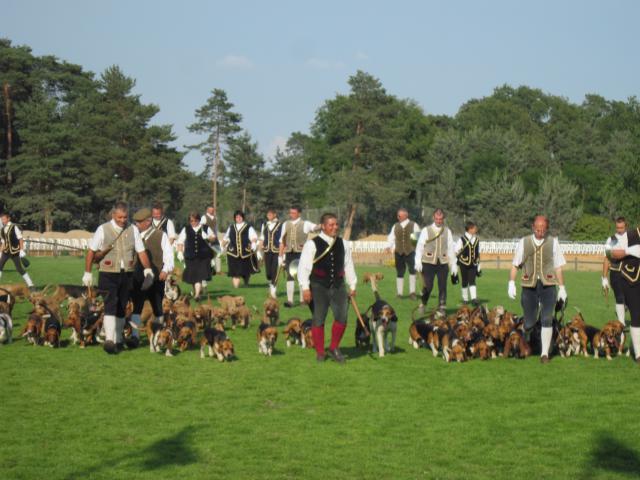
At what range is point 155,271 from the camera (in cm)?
1488

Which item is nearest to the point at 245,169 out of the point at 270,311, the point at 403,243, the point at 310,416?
the point at 403,243

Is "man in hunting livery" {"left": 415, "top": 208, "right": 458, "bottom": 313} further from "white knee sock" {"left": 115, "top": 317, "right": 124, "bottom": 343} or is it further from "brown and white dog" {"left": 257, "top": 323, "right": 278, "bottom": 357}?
"white knee sock" {"left": 115, "top": 317, "right": 124, "bottom": 343}

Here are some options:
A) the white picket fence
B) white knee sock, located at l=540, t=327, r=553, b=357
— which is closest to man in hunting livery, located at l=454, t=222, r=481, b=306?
white knee sock, located at l=540, t=327, r=553, b=357

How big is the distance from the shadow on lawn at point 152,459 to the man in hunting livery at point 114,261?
197 inches

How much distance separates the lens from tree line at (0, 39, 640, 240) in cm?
6266

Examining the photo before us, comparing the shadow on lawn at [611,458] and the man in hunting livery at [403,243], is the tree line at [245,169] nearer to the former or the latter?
the man in hunting livery at [403,243]

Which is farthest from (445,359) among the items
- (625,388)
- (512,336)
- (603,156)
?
(603,156)

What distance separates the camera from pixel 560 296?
40.9 ft

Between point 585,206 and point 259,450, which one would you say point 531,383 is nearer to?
point 259,450

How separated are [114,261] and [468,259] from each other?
411 inches

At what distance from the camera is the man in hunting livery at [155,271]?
13511 mm

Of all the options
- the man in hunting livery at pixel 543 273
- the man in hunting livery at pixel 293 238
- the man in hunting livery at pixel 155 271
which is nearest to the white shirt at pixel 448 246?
the man in hunting livery at pixel 293 238

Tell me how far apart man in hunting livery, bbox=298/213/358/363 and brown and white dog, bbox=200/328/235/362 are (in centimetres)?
128

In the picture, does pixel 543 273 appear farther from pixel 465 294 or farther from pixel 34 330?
pixel 465 294
